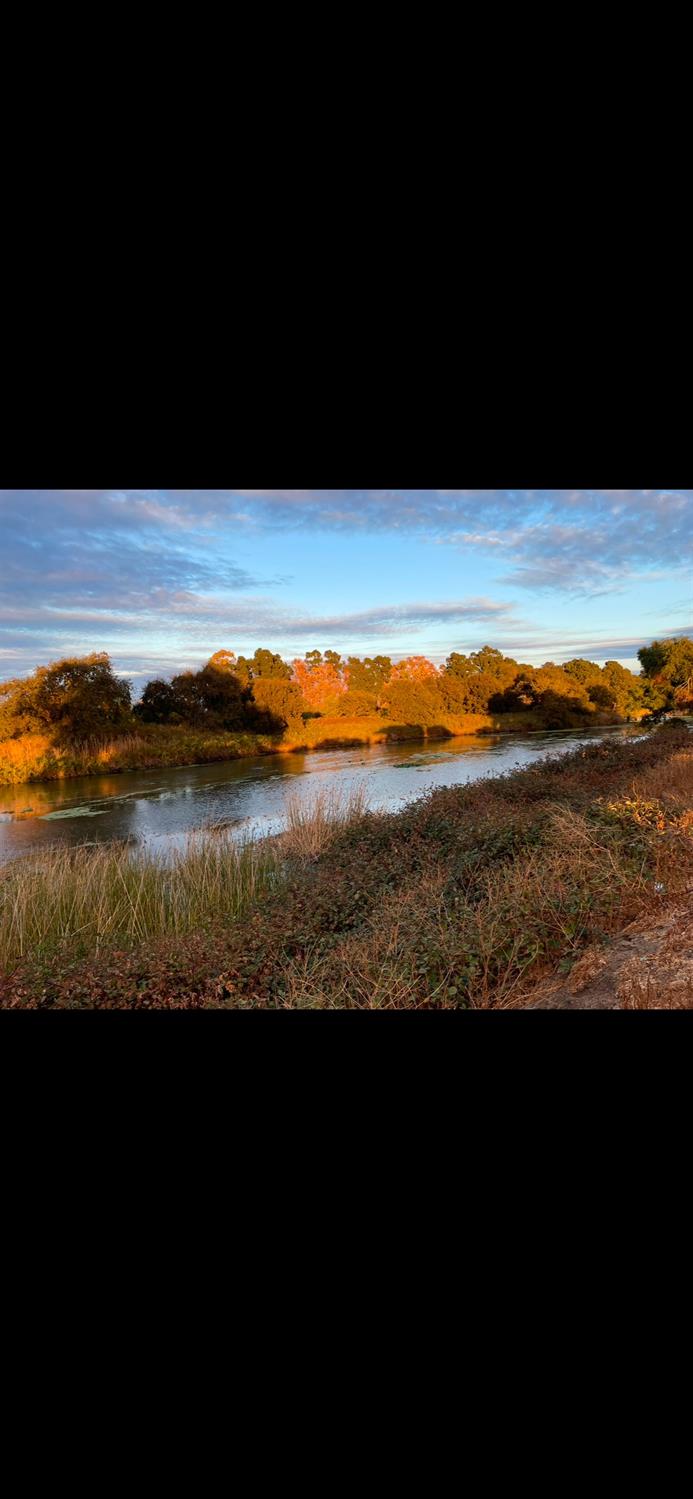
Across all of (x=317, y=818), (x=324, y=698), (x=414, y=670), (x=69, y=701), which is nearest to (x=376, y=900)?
(x=317, y=818)

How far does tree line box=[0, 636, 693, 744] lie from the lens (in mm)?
3852

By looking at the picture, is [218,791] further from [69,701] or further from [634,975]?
[634,975]

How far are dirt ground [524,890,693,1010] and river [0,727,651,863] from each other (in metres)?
2.04

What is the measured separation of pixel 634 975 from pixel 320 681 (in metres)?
2.49

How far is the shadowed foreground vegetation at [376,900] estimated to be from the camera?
2955 millimetres

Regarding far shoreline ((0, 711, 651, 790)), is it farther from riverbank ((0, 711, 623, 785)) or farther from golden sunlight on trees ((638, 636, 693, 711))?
golden sunlight on trees ((638, 636, 693, 711))

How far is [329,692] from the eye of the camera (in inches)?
171

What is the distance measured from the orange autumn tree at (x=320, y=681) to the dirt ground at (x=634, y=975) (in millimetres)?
2219

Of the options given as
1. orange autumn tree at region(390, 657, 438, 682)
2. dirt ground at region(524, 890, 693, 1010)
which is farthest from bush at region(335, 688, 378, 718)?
dirt ground at region(524, 890, 693, 1010)
